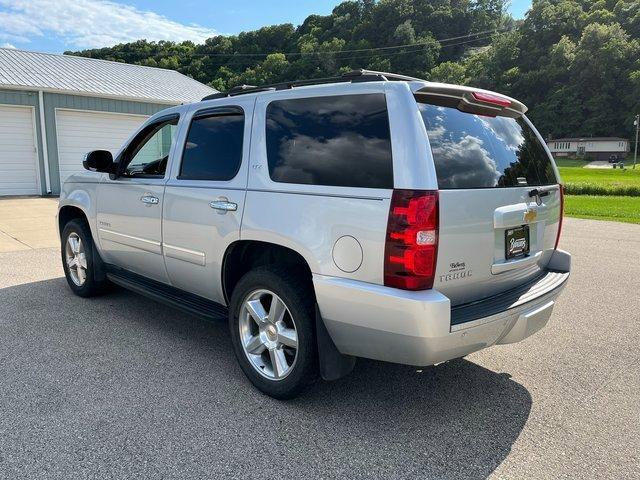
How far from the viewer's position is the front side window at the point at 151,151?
4.29m

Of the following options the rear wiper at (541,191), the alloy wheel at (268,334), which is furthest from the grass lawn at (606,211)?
the alloy wheel at (268,334)

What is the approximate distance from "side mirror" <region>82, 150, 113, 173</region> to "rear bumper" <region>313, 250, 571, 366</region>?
279 cm

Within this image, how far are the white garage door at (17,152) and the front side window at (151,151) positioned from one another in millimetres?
13438

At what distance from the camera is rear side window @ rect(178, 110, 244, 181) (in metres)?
3.59

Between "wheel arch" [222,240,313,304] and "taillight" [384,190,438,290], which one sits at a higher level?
"taillight" [384,190,438,290]

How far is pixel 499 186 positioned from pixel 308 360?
156cm

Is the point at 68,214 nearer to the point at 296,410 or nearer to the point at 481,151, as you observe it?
the point at 296,410

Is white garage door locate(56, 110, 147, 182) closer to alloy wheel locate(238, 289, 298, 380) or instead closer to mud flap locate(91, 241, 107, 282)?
mud flap locate(91, 241, 107, 282)

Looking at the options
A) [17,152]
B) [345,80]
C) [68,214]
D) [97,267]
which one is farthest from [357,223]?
[17,152]

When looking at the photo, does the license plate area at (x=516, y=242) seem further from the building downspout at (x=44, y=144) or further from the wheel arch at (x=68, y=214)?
the building downspout at (x=44, y=144)

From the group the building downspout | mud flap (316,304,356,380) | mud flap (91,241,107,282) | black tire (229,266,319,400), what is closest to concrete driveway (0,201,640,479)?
black tire (229,266,319,400)

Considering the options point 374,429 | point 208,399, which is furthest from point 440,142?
point 208,399

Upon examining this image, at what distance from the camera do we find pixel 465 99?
9.91ft

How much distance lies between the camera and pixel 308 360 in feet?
9.97
